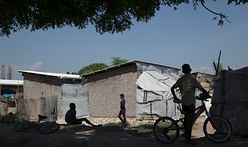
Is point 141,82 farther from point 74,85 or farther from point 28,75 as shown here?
point 28,75

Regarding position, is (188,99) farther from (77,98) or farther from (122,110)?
(77,98)

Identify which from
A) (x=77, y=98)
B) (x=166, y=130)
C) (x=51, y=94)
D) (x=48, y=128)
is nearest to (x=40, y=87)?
(x=51, y=94)

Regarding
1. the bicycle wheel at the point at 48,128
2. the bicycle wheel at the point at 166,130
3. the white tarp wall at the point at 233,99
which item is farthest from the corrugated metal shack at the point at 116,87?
the bicycle wheel at the point at 166,130

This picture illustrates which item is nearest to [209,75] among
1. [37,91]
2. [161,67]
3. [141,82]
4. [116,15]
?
[161,67]

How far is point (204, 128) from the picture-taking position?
1038 cm

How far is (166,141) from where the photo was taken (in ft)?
34.5

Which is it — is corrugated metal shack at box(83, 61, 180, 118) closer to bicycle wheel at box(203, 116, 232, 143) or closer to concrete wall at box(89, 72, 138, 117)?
concrete wall at box(89, 72, 138, 117)

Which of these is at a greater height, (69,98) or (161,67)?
(161,67)

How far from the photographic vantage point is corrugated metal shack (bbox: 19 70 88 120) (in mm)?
24156

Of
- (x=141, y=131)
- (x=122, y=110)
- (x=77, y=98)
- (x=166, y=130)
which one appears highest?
(x=77, y=98)

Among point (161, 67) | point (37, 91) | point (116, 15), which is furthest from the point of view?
point (37, 91)

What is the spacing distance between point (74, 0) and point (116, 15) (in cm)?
121

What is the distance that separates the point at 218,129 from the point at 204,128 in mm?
460

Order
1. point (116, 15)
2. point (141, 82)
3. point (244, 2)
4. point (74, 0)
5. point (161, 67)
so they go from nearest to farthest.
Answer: point (244, 2) → point (74, 0) → point (116, 15) → point (141, 82) → point (161, 67)
